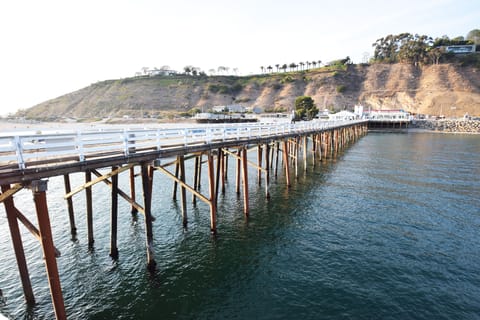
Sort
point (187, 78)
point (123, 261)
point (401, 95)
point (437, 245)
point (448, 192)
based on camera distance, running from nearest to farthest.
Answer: point (123, 261) → point (437, 245) → point (448, 192) → point (401, 95) → point (187, 78)

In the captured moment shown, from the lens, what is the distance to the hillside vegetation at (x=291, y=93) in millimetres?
100250

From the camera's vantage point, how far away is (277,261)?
1070cm

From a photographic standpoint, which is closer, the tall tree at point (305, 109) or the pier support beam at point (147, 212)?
the pier support beam at point (147, 212)

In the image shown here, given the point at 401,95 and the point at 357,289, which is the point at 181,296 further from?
the point at 401,95

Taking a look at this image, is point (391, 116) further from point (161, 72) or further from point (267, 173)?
point (161, 72)

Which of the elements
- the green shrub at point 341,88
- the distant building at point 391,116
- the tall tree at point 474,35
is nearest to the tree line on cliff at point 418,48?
the tall tree at point 474,35

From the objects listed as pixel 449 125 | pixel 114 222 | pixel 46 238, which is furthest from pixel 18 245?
pixel 449 125

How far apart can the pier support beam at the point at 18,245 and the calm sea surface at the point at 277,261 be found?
449 millimetres

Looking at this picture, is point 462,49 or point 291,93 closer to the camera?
point 462,49

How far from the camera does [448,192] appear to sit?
1936 centimetres

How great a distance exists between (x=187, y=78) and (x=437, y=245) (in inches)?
6379

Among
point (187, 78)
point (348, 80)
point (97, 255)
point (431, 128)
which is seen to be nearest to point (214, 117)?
point (431, 128)

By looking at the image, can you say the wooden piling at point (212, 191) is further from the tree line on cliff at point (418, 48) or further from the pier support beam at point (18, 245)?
the tree line on cliff at point (418, 48)

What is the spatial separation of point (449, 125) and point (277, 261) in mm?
87980
